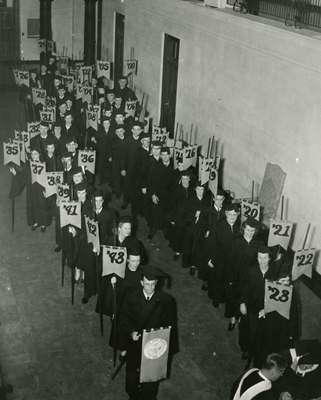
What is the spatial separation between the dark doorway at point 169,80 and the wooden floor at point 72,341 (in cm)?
681

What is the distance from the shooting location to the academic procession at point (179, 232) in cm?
751

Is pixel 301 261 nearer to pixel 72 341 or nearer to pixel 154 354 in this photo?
pixel 154 354

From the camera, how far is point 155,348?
6613 millimetres

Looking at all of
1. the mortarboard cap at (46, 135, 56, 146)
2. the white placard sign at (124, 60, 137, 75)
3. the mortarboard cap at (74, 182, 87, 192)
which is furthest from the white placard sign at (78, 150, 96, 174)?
the white placard sign at (124, 60, 137, 75)

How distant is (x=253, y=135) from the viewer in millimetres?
12250

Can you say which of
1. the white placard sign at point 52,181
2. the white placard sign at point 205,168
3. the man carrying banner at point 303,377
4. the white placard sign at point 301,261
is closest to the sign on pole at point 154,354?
the man carrying banner at point 303,377

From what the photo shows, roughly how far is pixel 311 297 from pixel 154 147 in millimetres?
4643

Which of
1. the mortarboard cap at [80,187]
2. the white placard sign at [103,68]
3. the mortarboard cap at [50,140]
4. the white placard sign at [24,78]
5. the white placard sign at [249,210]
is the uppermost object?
the white placard sign at [103,68]

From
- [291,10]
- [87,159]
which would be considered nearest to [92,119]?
[87,159]

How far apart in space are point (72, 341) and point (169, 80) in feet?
34.5

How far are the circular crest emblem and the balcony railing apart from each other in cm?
715

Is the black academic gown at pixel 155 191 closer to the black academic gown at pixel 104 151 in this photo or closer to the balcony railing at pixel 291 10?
the black academic gown at pixel 104 151

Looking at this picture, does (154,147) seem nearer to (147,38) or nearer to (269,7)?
(269,7)

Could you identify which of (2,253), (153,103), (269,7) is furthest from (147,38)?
(2,253)
